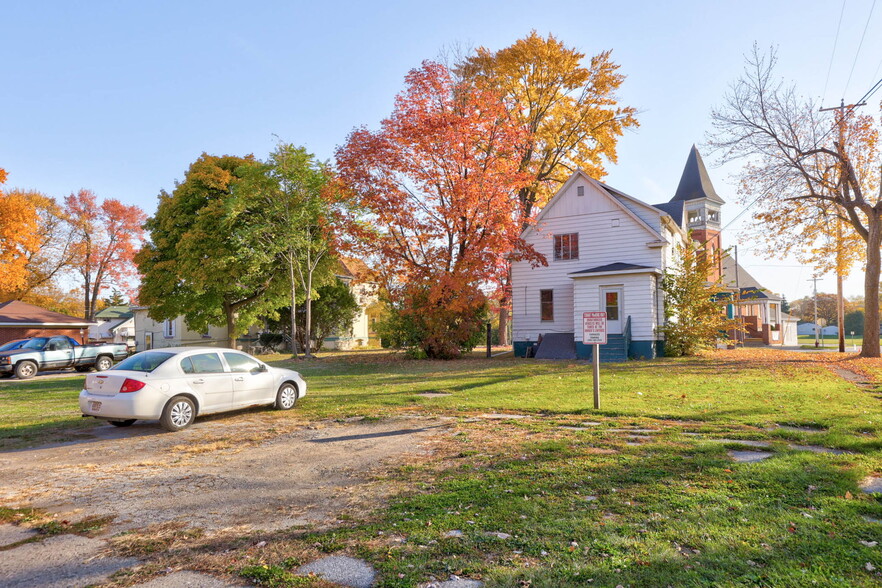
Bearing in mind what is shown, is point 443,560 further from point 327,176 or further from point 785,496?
point 327,176

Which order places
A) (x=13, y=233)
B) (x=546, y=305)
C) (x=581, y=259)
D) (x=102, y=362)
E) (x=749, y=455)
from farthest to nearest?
1. (x=13, y=233)
2. (x=546, y=305)
3. (x=581, y=259)
4. (x=102, y=362)
5. (x=749, y=455)

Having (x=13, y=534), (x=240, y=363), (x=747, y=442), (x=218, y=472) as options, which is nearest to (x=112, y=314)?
(x=240, y=363)

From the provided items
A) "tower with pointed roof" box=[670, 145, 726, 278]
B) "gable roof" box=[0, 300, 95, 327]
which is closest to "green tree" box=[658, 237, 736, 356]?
"tower with pointed roof" box=[670, 145, 726, 278]

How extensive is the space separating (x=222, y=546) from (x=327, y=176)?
80.0 ft

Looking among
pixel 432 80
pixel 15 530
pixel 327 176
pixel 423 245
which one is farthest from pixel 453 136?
A: pixel 15 530

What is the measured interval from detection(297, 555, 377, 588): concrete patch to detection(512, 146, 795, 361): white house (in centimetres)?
2024

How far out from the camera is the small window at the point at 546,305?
25.9 metres

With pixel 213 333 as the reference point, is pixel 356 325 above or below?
above

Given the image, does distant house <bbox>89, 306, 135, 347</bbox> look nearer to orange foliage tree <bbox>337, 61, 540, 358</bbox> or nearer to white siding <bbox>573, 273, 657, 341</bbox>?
orange foliage tree <bbox>337, 61, 540, 358</bbox>

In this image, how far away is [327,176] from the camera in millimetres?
26875

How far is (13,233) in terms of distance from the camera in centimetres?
2936

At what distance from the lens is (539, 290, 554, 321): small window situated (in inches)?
1019

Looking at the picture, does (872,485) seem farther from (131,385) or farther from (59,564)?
(131,385)

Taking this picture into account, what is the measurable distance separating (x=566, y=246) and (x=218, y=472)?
21.6m
